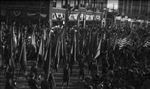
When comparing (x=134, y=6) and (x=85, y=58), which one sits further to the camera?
(x=134, y=6)

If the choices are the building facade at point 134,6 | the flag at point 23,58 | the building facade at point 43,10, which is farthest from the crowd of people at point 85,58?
the building facade at point 134,6

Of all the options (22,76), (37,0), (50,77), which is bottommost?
(22,76)

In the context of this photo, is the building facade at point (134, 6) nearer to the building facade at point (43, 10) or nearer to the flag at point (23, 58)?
the building facade at point (43, 10)

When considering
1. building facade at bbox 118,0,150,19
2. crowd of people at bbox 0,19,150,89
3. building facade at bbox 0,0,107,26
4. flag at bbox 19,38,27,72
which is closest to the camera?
crowd of people at bbox 0,19,150,89

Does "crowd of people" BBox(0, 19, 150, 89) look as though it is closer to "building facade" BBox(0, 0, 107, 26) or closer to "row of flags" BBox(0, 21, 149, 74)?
"row of flags" BBox(0, 21, 149, 74)

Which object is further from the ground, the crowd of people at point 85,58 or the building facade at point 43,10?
the building facade at point 43,10

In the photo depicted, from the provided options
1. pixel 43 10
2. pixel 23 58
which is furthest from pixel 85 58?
pixel 43 10

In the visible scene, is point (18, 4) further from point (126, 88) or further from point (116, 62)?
point (126, 88)

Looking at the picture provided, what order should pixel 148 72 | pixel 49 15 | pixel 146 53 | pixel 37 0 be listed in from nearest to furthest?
pixel 148 72, pixel 146 53, pixel 49 15, pixel 37 0

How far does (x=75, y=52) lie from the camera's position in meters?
13.0

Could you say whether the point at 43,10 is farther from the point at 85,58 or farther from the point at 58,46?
the point at 58,46

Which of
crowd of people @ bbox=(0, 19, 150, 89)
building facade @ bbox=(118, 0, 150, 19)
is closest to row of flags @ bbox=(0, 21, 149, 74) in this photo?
crowd of people @ bbox=(0, 19, 150, 89)

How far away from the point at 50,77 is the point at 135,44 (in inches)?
274

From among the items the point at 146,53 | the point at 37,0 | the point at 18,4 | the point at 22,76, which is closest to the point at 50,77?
the point at 22,76
